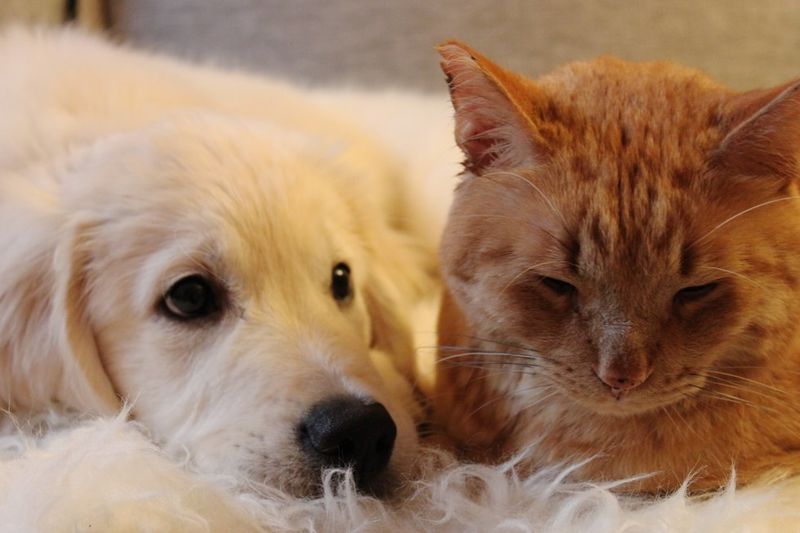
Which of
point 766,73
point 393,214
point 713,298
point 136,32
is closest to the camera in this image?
point 713,298

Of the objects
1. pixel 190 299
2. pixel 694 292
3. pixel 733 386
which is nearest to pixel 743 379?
pixel 733 386

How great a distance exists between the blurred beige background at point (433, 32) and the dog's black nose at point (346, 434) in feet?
4.21

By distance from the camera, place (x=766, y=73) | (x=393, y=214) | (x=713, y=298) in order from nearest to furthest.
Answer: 1. (x=713, y=298)
2. (x=393, y=214)
3. (x=766, y=73)

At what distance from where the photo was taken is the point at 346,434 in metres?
0.98

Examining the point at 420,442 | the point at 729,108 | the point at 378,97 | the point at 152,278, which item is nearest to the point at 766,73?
the point at 378,97

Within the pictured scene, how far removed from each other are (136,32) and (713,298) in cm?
189

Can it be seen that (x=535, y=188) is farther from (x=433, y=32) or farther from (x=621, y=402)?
(x=433, y=32)

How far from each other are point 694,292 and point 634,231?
0.09 meters

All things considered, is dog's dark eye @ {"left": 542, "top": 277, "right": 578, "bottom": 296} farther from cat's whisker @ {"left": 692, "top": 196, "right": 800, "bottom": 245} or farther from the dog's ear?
the dog's ear

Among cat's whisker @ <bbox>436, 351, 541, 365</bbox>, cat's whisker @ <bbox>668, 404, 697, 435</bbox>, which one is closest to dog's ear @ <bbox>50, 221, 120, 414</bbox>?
cat's whisker @ <bbox>436, 351, 541, 365</bbox>

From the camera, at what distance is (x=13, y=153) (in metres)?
1.29

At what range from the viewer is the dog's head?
41.3 inches

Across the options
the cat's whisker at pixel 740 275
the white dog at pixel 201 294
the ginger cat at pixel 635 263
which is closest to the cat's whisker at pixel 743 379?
the ginger cat at pixel 635 263

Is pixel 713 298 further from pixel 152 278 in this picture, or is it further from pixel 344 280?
pixel 152 278
